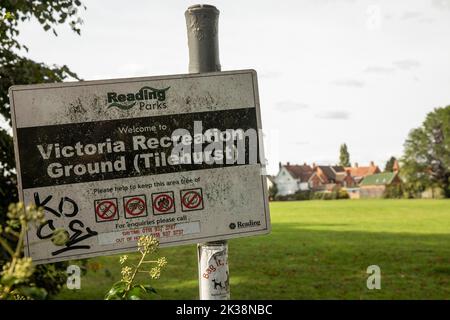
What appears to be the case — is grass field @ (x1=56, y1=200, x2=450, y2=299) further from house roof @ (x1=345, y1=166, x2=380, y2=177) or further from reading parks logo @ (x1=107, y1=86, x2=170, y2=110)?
house roof @ (x1=345, y1=166, x2=380, y2=177)

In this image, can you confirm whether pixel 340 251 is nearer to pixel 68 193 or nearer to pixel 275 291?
pixel 275 291

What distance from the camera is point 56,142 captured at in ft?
8.07

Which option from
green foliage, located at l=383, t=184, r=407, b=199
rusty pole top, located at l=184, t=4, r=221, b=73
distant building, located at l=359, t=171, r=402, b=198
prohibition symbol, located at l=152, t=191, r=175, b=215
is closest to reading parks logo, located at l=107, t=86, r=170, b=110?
rusty pole top, located at l=184, t=4, r=221, b=73

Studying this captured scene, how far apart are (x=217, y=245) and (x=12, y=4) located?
5.89 meters

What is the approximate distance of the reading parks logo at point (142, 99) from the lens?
2516 mm

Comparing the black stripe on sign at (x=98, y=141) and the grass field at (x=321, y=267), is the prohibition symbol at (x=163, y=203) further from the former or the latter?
the grass field at (x=321, y=267)

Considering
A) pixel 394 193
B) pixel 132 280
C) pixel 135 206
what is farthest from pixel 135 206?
pixel 394 193

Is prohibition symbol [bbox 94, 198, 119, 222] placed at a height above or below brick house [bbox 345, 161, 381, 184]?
above

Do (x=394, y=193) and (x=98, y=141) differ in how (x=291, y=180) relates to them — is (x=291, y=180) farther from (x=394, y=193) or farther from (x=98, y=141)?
(x=98, y=141)

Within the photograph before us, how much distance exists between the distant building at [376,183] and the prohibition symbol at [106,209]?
8930cm

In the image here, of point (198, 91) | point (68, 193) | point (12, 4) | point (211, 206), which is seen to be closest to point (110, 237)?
point (68, 193)

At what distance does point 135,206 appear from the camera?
248cm

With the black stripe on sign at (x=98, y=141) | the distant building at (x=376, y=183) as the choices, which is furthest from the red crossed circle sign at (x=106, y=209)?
the distant building at (x=376, y=183)

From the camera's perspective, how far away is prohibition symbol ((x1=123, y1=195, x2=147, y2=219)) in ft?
8.13
